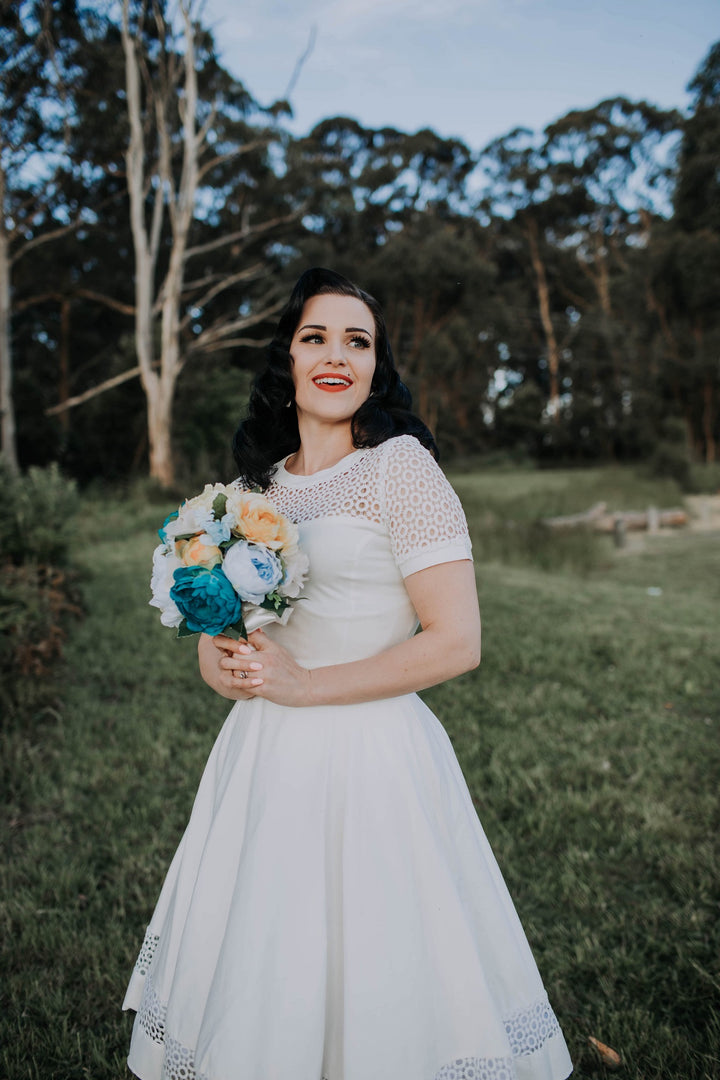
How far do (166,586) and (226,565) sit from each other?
19cm

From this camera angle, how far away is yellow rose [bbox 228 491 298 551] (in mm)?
1449

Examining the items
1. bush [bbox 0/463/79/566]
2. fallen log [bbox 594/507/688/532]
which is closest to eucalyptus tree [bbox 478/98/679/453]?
fallen log [bbox 594/507/688/532]

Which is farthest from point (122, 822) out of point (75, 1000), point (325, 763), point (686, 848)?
point (686, 848)

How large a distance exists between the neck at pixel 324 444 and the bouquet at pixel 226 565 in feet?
1.44

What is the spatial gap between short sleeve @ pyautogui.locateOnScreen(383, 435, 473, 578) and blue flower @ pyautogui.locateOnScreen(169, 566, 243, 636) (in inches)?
15.5

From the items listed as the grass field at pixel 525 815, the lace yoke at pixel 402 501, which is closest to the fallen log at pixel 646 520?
the grass field at pixel 525 815

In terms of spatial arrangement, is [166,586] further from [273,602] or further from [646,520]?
[646,520]

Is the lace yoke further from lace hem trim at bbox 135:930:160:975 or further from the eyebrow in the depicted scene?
lace hem trim at bbox 135:930:160:975

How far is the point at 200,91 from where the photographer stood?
1889 centimetres

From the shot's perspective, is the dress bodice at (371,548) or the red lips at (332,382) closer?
the dress bodice at (371,548)

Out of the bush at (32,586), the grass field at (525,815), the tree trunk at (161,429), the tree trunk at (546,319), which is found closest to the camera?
the grass field at (525,815)

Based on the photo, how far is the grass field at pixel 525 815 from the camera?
2389 mm

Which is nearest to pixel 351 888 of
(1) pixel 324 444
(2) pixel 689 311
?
(1) pixel 324 444

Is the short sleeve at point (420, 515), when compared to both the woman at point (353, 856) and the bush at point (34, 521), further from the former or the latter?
the bush at point (34, 521)
